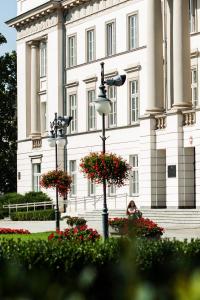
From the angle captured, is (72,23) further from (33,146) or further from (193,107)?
(193,107)

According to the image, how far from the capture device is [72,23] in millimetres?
56219

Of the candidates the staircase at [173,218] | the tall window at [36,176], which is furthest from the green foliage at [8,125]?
the staircase at [173,218]

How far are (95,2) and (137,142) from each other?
10.3m

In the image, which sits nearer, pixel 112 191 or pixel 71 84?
pixel 112 191

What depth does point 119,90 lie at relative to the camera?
51312 mm

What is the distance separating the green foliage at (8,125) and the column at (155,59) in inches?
946

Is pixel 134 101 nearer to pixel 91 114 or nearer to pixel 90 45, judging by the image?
pixel 91 114

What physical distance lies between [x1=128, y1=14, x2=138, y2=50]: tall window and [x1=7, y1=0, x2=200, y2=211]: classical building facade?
0.06 metres

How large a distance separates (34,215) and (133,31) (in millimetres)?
12227

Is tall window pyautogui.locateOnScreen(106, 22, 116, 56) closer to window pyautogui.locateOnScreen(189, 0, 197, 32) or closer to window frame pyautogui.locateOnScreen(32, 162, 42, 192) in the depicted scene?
window pyautogui.locateOnScreen(189, 0, 197, 32)

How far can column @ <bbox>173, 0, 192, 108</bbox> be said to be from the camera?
4484 cm

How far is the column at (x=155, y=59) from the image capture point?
46.5 meters

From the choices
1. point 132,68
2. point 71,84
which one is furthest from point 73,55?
point 132,68

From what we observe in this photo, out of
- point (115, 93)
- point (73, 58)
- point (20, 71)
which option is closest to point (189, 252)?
point (115, 93)
